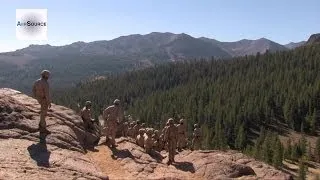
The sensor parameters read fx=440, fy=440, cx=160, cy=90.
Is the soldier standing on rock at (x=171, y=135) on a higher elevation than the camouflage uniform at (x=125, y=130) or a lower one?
higher

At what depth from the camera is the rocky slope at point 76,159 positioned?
70.9 ft

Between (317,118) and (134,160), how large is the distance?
170 metres

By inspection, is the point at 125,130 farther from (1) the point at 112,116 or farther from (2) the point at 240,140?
(2) the point at 240,140

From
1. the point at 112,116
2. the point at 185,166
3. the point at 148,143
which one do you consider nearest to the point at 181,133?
the point at 148,143

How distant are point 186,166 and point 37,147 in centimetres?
990

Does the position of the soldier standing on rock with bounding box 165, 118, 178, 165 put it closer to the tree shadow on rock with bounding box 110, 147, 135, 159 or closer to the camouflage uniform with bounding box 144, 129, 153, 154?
the camouflage uniform with bounding box 144, 129, 153, 154

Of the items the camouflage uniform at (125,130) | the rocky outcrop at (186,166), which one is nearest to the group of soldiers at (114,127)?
the camouflage uniform at (125,130)

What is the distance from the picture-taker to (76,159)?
79.9 ft

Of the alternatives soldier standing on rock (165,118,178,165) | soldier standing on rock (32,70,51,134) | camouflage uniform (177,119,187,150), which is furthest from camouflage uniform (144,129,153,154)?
soldier standing on rock (32,70,51,134)

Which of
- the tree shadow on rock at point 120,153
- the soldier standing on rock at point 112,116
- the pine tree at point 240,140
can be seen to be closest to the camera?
the tree shadow on rock at point 120,153

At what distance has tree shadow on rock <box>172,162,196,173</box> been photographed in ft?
92.1

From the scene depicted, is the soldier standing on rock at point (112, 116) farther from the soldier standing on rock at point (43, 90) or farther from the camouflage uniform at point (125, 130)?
the camouflage uniform at point (125, 130)

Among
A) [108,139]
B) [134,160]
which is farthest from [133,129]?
[134,160]

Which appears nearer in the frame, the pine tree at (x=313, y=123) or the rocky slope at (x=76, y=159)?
the rocky slope at (x=76, y=159)
